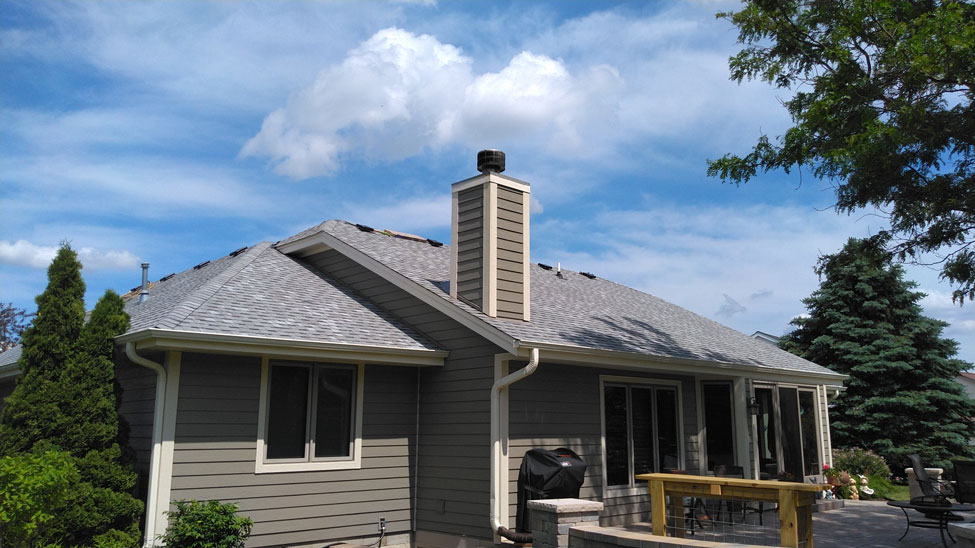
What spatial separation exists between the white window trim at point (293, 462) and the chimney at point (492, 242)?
1895 mm

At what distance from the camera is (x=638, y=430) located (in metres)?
11.0

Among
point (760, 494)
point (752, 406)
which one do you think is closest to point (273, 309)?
point (760, 494)

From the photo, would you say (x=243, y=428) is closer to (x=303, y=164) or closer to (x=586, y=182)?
(x=586, y=182)

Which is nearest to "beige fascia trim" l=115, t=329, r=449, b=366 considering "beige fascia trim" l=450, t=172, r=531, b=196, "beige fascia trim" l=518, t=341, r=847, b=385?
"beige fascia trim" l=518, t=341, r=847, b=385

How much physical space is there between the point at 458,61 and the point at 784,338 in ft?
54.9

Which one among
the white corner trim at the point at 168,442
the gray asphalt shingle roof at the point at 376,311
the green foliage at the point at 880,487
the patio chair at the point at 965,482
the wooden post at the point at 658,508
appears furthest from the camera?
the green foliage at the point at 880,487

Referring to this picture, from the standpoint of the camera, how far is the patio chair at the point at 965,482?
11.6 m

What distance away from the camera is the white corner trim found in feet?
25.2

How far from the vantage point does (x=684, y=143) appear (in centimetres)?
1390

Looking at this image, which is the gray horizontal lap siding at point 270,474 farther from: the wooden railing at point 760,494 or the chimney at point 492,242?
the wooden railing at point 760,494

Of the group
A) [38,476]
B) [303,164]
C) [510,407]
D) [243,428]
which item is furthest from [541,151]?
[303,164]

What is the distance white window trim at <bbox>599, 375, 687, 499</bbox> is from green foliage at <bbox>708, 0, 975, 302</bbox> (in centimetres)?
390

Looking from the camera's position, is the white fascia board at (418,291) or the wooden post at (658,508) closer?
the wooden post at (658,508)

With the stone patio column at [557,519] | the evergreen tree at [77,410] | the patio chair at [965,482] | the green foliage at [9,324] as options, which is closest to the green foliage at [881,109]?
the patio chair at [965,482]
